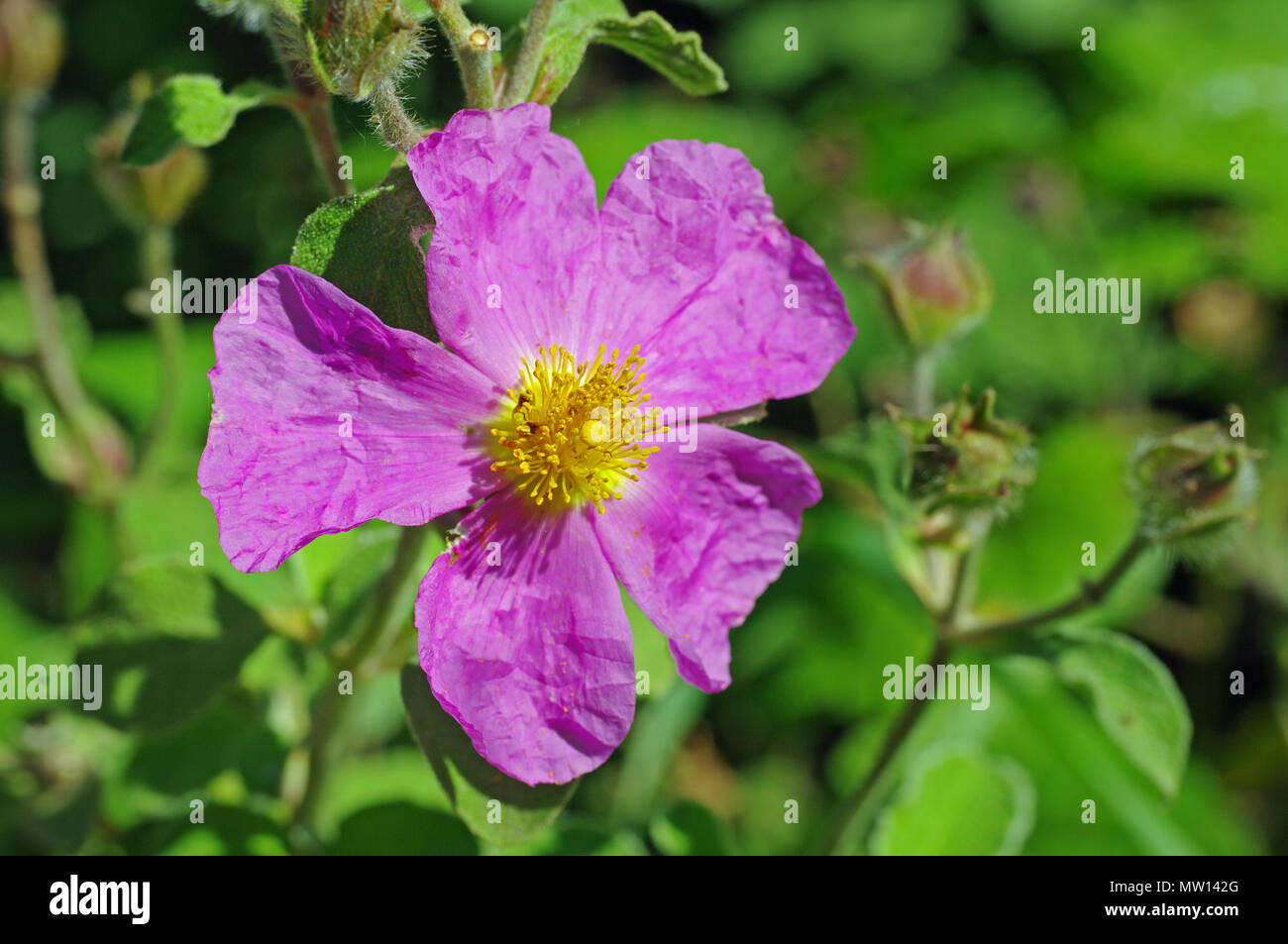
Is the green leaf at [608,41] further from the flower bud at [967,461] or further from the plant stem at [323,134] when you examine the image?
the flower bud at [967,461]

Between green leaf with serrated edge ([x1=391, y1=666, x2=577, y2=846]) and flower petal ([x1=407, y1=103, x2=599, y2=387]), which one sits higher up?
flower petal ([x1=407, y1=103, x2=599, y2=387])

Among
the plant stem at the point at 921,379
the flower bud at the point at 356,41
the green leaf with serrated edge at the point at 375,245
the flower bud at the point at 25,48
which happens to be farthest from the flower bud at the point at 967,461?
the flower bud at the point at 25,48

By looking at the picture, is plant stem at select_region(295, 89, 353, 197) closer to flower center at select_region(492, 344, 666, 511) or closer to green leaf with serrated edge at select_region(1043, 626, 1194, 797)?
flower center at select_region(492, 344, 666, 511)

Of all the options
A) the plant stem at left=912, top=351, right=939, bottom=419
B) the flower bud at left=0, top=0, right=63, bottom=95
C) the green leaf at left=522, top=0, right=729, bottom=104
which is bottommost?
the plant stem at left=912, top=351, right=939, bottom=419

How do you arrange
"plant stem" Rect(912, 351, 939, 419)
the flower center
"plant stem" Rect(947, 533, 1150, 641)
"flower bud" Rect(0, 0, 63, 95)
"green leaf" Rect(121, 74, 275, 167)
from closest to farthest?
"green leaf" Rect(121, 74, 275, 167) → the flower center → "plant stem" Rect(947, 533, 1150, 641) → "plant stem" Rect(912, 351, 939, 419) → "flower bud" Rect(0, 0, 63, 95)

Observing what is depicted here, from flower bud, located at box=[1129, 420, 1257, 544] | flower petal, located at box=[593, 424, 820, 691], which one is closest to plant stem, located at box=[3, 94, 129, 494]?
flower petal, located at box=[593, 424, 820, 691]
